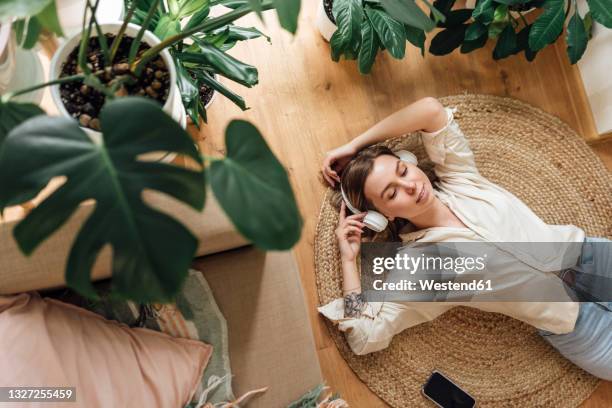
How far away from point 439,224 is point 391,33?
0.56 meters

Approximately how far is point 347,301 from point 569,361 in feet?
2.39

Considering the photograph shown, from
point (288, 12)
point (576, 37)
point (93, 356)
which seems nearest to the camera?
point (288, 12)

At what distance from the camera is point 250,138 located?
Result: 62 centimetres

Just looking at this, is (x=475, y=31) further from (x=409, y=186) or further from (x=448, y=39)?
(x=409, y=186)

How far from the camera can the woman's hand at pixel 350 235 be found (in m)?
1.50

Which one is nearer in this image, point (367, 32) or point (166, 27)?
point (166, 27)

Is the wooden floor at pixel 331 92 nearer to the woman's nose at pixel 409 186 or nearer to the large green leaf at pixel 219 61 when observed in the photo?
the woman's nose at pixel 409 186

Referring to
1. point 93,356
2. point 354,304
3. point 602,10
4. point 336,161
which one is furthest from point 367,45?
point 93,356

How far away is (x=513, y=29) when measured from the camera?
1.44 metres

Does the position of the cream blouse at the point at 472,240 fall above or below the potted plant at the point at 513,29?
below

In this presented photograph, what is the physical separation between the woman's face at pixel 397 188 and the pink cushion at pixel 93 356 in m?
0.61

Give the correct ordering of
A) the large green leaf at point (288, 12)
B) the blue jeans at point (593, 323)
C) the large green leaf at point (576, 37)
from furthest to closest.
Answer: the blue jeans at point (593, 323)
the large green leaf at point (576, 37)
the large green leaf at point (288, 12)

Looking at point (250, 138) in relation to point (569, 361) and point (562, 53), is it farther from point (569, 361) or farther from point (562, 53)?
point (562, 53)

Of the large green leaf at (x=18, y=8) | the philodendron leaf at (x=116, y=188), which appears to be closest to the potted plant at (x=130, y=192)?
the philodendron leaf at (x=116, y=188)
